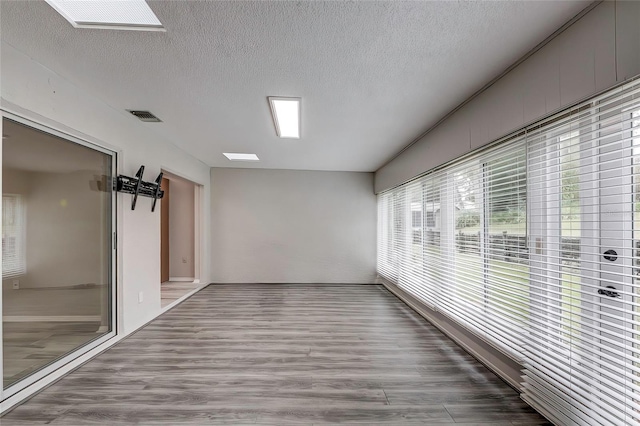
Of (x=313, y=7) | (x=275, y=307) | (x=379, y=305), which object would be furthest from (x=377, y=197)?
(x=313, y=7)

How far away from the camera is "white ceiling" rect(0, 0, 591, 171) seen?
150 cm

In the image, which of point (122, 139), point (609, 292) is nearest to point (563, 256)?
point (609, 292)

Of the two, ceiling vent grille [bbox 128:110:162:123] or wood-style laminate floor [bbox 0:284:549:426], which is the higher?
ceiling vent grille [bbox 128:110:162:123]

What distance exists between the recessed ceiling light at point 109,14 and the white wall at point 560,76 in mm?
2444

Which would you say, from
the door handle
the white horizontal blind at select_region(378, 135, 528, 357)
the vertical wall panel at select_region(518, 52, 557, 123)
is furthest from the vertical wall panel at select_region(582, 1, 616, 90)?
the door handle

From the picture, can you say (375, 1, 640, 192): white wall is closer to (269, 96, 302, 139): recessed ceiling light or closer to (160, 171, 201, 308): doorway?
(269, 96, 302, 139): recessed ceiling light

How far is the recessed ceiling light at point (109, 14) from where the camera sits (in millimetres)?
1469

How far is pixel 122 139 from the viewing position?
2990 millimetres

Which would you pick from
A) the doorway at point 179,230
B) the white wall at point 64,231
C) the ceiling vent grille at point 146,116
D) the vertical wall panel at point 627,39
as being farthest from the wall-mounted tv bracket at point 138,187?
the vertical wall panel at point 627,39

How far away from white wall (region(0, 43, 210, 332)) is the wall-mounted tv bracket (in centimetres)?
9

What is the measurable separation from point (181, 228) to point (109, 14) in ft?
17.6

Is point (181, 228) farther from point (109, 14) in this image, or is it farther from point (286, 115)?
point (109, 14)

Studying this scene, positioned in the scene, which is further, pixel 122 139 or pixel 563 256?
pixel 122 139

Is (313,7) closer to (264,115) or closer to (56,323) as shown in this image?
(264,115)
